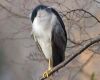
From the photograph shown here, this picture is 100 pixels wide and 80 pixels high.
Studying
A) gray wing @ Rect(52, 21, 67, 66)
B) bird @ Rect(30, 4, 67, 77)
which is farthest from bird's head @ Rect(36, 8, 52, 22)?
gray wing @ Rect(52, 21, 67, 66)

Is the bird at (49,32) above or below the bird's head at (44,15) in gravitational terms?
below

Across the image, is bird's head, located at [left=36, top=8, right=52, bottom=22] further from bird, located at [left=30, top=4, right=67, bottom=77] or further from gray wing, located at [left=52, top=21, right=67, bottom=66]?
gray wing, located at [left=52, top=21, right=67, bottom=66]

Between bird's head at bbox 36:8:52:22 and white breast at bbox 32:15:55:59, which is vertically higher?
bird's head at bbox 36:8:52:22

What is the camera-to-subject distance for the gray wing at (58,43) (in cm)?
470

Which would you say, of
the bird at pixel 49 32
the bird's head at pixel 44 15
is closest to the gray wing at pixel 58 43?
the bird at pixel 49 32

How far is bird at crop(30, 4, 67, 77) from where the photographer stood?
4.63 metres

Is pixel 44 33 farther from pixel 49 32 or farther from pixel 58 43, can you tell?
pixel 58 43

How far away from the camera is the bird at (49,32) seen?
4.63m

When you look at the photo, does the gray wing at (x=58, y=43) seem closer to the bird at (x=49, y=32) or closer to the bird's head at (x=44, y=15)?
the bird at (x=49, y=32)

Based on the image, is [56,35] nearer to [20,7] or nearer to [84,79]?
[20,7]

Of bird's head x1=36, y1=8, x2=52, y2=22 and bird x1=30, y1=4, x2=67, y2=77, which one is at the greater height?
bird's head x1=36, y1=8, x2=52, y2=22

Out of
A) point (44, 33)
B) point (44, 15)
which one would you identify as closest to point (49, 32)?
point (44, 33)

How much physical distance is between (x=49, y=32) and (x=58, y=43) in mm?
148

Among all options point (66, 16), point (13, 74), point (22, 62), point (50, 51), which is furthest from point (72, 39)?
point (13, 74)
